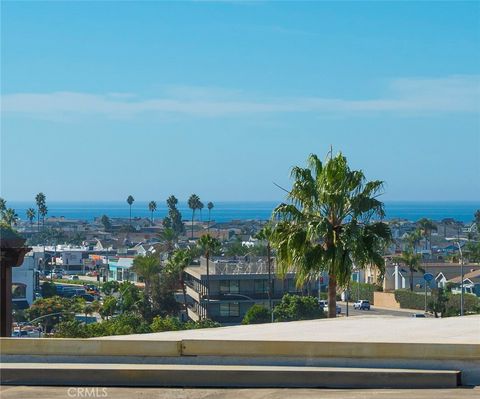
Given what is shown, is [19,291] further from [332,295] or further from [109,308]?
[332,295]

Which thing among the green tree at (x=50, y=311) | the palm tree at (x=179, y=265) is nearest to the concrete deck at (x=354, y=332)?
the green tree at (x=50, y=311)

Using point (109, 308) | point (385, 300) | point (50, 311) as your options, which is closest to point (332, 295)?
point (50, 311)

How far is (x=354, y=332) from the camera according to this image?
9.27m

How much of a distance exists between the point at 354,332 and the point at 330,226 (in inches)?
240

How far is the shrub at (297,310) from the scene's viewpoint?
5162cm

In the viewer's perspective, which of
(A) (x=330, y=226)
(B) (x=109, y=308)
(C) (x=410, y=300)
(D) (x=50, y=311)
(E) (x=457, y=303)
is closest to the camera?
(A) (x=330, y=226)

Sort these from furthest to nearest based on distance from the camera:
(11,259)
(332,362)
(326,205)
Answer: (326,205) → (11,259) → (332,362)

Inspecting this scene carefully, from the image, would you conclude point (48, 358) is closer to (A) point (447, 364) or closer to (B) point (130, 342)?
(B) point (130, 342)

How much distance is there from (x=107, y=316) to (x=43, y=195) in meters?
110

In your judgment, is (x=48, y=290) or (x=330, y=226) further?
(x=48, y=290)

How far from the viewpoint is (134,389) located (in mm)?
6523

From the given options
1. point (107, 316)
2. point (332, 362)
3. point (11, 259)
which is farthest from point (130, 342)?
point (107, 316)

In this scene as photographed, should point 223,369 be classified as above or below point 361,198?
below

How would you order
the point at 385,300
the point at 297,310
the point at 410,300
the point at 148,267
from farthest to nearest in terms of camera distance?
the point at 385,300, the point at 148,267, the point at 410,300, the point at 297,310
